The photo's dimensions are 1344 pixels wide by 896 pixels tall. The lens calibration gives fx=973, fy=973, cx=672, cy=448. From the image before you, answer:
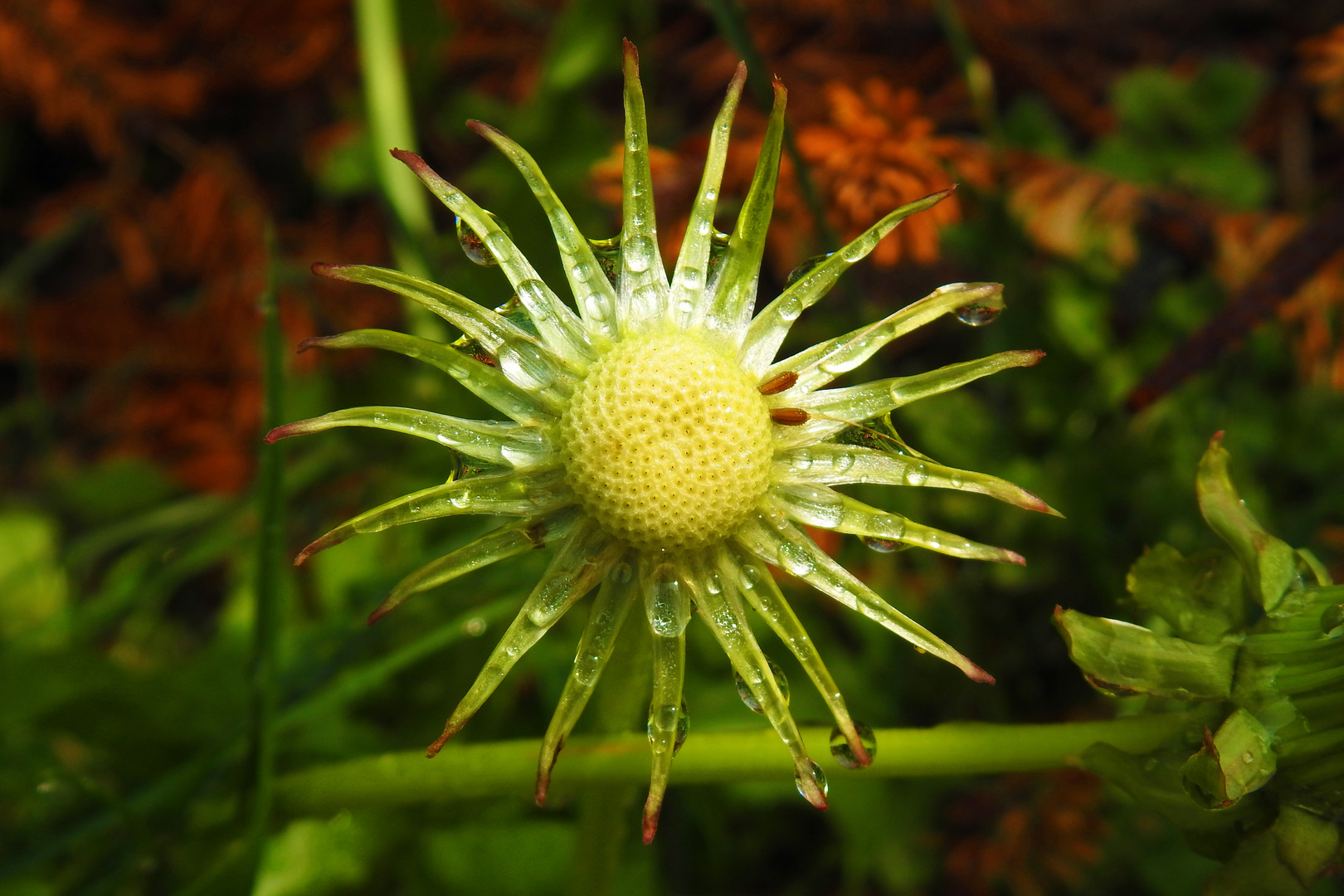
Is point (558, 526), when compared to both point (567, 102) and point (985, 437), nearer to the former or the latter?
point (985, 437)

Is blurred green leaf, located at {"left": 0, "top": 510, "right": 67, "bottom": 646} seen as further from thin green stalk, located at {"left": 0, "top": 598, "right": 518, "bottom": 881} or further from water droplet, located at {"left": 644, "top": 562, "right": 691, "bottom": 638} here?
water droplet, located at {"left": 644, "top": 562, "right": 691, "bottom": 638}

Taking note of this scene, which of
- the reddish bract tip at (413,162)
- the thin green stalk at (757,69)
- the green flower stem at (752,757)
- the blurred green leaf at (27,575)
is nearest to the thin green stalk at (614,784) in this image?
the green flower stem at (752,757)

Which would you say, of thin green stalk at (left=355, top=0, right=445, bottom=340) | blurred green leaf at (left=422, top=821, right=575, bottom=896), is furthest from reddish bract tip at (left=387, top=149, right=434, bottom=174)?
thin green stalk at (left=355, top=0, right=445, bottom=340)

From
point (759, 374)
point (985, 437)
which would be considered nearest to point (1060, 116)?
point (985, 437)

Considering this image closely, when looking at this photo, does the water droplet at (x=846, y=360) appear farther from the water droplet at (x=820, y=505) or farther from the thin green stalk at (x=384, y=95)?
the thin green stalk at (x=384, y=95)

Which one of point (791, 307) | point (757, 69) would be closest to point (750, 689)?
point (791, 307)

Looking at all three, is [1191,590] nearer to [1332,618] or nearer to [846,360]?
[1332,618]
